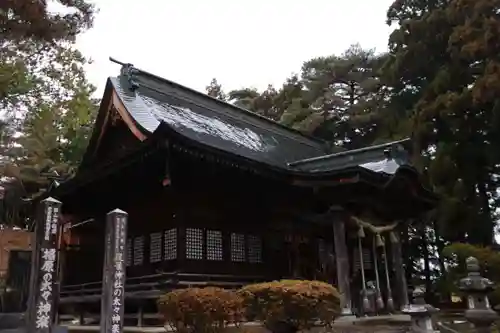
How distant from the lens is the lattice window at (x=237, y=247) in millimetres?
12172

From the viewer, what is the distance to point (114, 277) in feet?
22.4

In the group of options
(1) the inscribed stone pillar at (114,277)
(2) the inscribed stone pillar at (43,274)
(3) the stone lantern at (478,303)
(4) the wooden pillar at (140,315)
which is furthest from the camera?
(4) the wooden pillar at (140,315)

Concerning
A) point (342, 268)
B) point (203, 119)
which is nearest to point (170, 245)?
point (342, 268)

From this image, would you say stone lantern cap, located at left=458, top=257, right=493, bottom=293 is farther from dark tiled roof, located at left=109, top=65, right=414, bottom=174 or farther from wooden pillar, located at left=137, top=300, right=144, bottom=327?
wooden pillar, located at left=137, top=300, right=144, bottom=327

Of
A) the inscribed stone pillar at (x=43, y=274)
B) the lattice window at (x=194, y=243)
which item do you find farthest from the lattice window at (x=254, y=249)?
the inscribed stone pillar at (x=43, y=274)

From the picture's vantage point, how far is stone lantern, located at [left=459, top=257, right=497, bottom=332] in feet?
25.0

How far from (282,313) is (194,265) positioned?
4222 mm

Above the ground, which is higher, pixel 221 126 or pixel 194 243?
pixel 221 126

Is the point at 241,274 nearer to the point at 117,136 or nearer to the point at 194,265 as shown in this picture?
the point at 194,265

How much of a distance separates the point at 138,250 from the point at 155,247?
85 centimetres

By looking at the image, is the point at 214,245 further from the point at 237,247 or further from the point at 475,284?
the point at 475,284

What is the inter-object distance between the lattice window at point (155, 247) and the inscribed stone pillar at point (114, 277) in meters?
4.94

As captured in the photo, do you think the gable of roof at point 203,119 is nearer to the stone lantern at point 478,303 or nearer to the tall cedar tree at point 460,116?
the stone lantern at point 478,303

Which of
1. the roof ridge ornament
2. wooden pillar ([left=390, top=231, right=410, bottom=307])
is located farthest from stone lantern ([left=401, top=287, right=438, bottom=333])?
the roof ridge ornament
